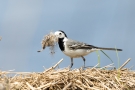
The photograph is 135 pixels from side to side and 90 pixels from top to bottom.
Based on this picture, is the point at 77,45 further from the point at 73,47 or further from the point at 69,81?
the point at 69,81

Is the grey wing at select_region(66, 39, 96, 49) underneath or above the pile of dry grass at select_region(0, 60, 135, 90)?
above

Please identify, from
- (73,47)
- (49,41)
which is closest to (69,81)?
(49,41)

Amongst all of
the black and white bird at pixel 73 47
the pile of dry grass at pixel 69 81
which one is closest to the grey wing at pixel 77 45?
the black and white bird at pixel 73 47

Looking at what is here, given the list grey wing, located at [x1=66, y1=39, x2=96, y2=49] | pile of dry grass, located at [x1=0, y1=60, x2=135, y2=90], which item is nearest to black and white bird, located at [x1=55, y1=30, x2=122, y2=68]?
grey wing, located at [x1=66, y1=39, x2=96, y2=49]

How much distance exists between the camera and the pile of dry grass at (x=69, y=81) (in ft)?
13.6

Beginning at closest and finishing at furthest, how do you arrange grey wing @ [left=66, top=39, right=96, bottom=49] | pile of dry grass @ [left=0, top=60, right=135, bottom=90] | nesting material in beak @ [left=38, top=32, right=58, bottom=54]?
pile of dry grass @ [left=0, top=60, right=135, bottom=90] → nesting material in beak @ [left=38, top=32, right=58, bottom=54] → grey wing @ [left=66, top=39, right=96, bottom=49]

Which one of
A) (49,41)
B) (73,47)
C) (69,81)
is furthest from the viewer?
(73,47)

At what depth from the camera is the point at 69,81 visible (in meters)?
4.22

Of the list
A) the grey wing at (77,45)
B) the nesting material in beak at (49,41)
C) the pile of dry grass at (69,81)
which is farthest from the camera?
the grey wing at (77,45)

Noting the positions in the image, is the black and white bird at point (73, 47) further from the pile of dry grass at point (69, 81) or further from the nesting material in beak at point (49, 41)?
the pile of dry grass at point (69, 81)

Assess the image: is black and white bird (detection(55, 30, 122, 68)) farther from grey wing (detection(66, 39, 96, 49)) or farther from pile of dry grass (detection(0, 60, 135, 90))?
pile of dry grass (detection(0, 60, 135, 90))

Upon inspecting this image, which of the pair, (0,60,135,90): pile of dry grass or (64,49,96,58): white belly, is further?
(64,49,96,58): white belly

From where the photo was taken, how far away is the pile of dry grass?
4.14 metres

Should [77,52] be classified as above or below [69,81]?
above
